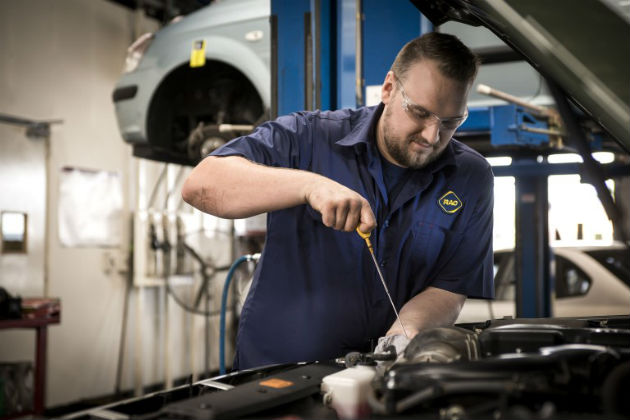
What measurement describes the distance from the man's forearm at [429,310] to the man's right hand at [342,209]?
0.29m

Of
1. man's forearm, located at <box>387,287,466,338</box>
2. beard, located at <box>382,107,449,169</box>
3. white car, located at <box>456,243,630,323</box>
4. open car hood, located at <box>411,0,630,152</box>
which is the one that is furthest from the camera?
white car, located at <box>456,243,630,323</box>

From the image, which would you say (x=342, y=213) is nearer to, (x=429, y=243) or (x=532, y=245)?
(x=429, y=243)

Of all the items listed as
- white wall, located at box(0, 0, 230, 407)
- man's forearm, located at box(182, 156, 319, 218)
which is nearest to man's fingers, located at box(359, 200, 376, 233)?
man's forearm, located at box(182, 156, 319, 218)

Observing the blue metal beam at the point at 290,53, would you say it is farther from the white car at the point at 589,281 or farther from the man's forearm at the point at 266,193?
the white car at the point at 589,281

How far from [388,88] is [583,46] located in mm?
706

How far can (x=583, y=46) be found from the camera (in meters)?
0.93

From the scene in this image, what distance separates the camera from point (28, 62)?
5.04m

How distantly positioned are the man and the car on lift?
56.7 inches

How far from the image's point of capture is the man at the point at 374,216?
4.81 feet

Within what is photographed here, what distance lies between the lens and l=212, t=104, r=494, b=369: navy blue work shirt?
5.08 ft

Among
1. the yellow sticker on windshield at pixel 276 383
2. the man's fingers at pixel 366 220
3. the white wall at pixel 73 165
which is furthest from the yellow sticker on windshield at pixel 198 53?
the yellow sticker on windshield at pixel 276 383

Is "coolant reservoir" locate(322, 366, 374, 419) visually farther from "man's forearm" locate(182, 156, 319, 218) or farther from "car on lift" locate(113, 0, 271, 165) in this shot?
"car on lift" locate(113, 0, 271, 165)

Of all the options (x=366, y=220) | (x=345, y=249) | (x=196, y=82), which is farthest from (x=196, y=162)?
(x=366, y=220)

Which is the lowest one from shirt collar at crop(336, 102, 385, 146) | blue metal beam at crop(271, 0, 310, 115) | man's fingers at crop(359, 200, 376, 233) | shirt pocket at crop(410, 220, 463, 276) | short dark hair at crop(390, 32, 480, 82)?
shirt pocket at crop(410, 220, 463, 276)
